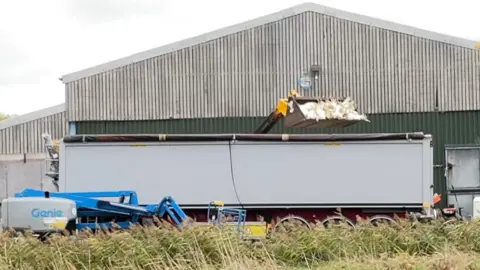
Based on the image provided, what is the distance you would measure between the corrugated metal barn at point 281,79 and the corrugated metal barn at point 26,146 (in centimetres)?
113

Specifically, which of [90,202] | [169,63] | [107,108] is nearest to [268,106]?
[169,63]

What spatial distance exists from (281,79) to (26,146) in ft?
36.7

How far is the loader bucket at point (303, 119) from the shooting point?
19.5 meters

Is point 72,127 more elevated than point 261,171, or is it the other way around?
point 72,127

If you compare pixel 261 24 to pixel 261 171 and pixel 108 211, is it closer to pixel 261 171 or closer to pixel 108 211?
pixel 261 171

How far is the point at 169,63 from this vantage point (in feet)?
94.5

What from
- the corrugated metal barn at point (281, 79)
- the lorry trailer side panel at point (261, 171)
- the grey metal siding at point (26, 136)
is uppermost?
the corrugated metal barn at point (281, 79)

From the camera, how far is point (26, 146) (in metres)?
29.6

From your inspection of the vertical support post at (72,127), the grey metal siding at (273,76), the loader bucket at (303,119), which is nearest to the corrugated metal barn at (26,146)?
the vertical support post at (72,127)

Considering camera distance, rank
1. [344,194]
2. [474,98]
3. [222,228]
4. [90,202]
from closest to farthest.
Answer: [222,228] → [90,202] → [344,194] → [474,98]

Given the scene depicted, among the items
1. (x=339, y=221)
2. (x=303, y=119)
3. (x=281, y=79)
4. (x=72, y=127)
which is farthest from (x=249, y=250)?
(x=72, y=127)

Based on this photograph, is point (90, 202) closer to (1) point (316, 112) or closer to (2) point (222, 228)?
(2) point (222, 228)

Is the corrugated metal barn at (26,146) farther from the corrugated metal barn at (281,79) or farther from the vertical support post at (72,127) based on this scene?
the corrugated metal barn at (281,79)

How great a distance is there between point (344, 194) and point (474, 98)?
495 inches
